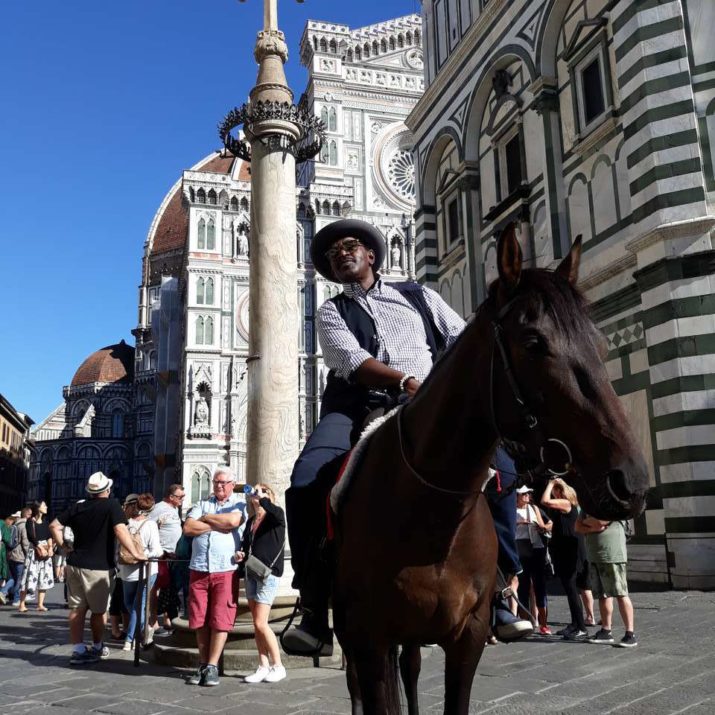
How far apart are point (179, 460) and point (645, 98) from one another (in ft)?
114

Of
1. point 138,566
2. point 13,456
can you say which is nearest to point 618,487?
point 138,566

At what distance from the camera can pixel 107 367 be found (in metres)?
68.4

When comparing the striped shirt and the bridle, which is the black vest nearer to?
the striped shirt

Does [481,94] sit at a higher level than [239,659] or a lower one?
higher

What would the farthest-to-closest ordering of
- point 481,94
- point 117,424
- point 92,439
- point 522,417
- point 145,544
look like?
point 117,424
point 92,439
point 481,94
point 145,544
point 522,417

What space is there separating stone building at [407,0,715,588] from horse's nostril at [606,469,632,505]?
606 centimetres

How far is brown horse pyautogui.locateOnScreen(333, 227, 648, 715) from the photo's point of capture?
1813 mm

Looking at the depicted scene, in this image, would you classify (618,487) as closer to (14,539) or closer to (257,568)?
(257,568)

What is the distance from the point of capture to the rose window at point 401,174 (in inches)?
1815

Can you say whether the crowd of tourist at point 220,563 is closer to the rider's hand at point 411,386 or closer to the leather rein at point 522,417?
the rider's hand at point 411,386

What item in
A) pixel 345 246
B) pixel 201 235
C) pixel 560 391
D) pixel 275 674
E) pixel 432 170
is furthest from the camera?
pixel 201 235

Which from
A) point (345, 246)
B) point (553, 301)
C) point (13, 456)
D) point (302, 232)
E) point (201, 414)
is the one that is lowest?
point (553, 301)

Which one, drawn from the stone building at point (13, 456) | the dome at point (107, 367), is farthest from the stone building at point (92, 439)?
the stone building at point (13, 456)

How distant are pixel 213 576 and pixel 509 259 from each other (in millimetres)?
5237
